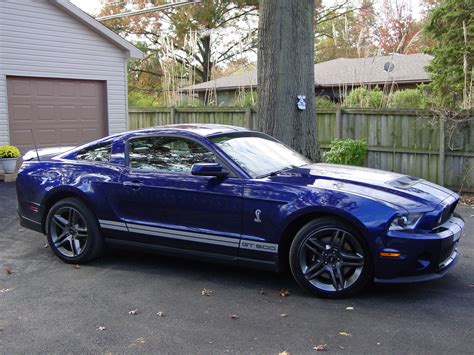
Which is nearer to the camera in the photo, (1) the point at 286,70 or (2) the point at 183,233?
(2) the point at 183,233

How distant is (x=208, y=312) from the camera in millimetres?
4418

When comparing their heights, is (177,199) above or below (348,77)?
below

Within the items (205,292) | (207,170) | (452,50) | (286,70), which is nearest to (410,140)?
(452,50)

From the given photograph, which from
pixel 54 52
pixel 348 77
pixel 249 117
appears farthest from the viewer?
pixel 348 77

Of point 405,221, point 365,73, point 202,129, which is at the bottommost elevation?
point 405,221

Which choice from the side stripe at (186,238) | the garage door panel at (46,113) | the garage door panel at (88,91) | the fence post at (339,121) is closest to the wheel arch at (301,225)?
the side stripe at (186,238)

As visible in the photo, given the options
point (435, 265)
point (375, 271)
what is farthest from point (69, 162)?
point (435, 265)

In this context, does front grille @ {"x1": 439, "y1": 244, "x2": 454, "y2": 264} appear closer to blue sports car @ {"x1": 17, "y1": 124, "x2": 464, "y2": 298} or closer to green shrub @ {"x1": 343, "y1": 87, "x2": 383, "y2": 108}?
blue sports car @ {"x1": 17, "y1": 124, "x2": 464, "y2": 298}

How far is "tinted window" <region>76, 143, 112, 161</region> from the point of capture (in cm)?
588

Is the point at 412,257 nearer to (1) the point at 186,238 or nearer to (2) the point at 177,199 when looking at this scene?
(1) the point at 186,238

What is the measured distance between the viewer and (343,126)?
11820 millimetres

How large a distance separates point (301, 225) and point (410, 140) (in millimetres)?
6927

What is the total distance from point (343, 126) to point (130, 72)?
81.5ft

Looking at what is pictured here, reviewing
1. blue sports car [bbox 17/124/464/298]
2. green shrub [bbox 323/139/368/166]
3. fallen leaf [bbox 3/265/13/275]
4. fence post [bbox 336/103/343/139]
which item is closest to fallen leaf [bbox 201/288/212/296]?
blue sports car [bbox 17/124/464/298]
